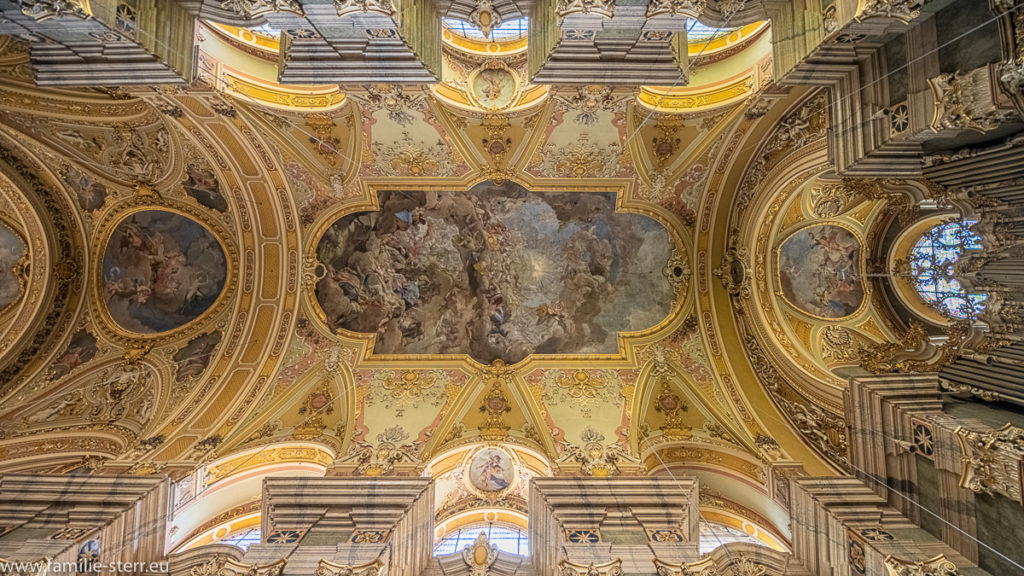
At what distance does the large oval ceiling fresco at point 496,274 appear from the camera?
41.3 ft

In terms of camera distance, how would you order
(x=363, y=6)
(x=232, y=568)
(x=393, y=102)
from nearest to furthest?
(x=363, y=6) < (x=232, y=568) < (x=393, y=102)

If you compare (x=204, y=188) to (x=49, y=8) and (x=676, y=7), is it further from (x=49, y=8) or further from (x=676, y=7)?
(x=676, y=7)

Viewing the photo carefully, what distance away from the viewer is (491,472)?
11625 mm

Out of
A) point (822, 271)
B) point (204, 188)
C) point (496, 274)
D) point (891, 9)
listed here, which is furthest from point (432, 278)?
point (822, 271)

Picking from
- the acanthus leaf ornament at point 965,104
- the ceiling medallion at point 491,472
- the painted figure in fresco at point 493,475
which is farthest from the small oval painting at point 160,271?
the acanthus leaf ornament at point 965,104

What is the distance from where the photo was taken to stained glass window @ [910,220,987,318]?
11555 mm

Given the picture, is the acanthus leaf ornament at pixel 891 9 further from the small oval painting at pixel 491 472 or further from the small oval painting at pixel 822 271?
the small oval painting at pixel 491 472

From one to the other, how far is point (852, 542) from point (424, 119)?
11677 millimetres

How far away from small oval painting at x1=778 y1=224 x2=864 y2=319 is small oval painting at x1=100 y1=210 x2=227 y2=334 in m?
14.9

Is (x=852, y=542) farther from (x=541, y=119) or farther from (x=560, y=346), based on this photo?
(x=541, y=119)

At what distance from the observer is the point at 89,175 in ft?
35.9

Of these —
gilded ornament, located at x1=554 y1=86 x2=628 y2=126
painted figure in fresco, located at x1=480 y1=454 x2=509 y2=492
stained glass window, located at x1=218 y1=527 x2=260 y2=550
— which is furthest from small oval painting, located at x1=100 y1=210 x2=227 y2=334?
gilded ornament, located at x1=554 y1=86 x2=628 y2=126

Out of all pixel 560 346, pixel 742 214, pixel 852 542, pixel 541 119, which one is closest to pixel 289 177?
pixel 541 119

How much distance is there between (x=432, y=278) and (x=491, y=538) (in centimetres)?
671
